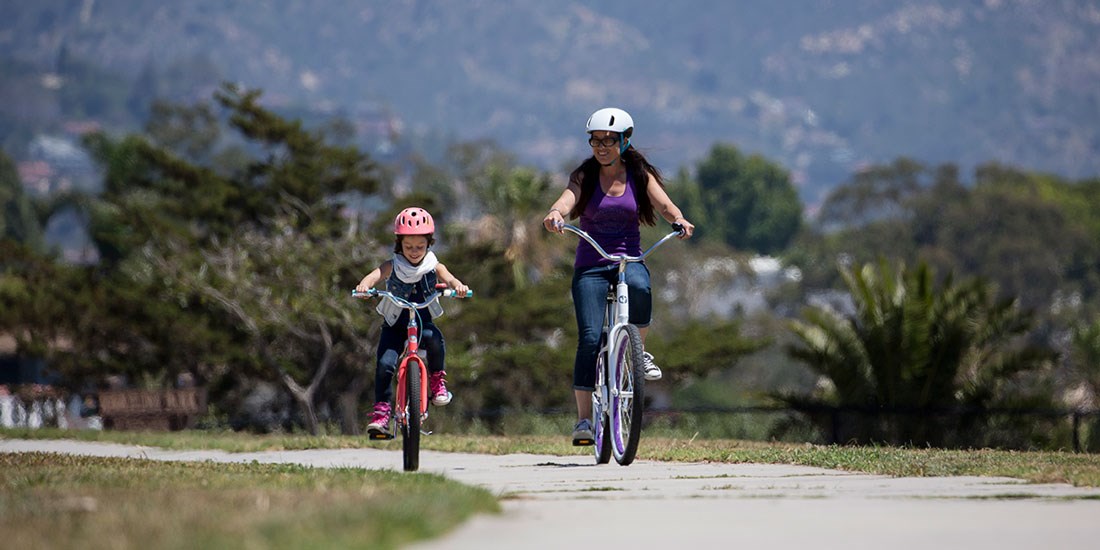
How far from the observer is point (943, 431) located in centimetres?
2155

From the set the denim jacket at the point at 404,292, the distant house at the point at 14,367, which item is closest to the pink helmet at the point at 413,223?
the denim jacket at the point at 404,292

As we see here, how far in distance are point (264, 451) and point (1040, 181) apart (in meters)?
125

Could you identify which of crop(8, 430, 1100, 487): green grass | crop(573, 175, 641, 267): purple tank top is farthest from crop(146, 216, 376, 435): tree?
crop(573, 175, 641, 267): purple tank top

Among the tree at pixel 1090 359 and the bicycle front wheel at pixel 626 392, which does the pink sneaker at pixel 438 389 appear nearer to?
the bicycle front wheel at pixel 626 392

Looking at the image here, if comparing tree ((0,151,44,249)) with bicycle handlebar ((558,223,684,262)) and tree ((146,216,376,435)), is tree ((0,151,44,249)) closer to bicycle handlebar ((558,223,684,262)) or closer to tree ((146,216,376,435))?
tree ((146,216,376,435))

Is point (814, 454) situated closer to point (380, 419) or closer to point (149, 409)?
point (380, 419)

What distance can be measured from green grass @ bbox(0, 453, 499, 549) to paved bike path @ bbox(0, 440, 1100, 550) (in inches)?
7.5

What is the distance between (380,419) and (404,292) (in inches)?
30.1

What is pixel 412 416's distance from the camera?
10.3 metres

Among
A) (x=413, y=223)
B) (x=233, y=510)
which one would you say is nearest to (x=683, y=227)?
(x=413, y=223)

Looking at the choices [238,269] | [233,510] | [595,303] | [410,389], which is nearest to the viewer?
[233,510]

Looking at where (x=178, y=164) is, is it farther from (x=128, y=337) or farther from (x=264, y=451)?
(x=264, y=451)

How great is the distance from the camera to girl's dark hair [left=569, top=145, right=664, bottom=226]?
10.5 meters

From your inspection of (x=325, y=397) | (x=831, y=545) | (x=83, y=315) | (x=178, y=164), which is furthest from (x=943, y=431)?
(x=178, y=164)
